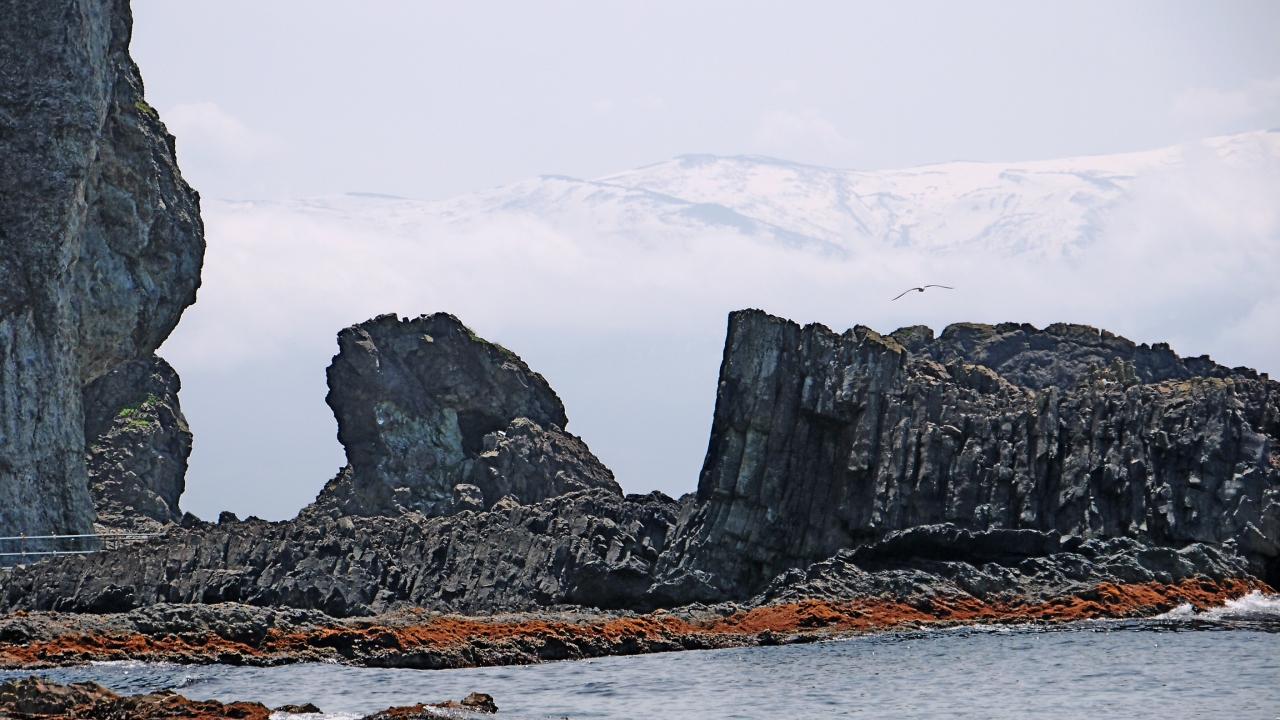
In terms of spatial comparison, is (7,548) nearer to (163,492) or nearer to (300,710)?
(163,492)

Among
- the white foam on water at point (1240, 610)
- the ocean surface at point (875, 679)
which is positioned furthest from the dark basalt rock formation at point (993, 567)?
the ocean surface at point (875, 679)

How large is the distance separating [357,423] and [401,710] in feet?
250

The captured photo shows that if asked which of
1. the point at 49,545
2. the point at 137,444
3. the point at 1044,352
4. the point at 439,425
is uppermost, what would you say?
the point at 1044,352

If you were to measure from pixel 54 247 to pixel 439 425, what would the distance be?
32.6m

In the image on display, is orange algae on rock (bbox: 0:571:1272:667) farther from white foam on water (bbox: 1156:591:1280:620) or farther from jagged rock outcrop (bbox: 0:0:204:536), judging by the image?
jagged rock outcrop (bbox: 0:0:204:536)

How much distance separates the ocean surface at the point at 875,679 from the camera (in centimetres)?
3625

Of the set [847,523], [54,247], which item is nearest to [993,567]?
[847,523]

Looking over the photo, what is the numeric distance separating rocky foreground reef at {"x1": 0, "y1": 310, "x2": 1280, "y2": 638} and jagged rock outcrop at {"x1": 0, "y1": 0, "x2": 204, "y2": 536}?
8.53 metres

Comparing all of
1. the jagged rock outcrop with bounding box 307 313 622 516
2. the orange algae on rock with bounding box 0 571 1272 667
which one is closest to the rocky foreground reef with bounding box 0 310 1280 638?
the orange algae on rock with bounding box 0 571 1272 667

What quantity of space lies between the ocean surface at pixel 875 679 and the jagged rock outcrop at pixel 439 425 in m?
54.3

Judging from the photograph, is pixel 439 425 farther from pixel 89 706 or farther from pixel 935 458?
pixel 89 706

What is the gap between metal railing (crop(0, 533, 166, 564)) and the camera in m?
78.0

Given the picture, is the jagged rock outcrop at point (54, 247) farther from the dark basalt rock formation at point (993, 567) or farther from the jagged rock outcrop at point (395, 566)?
the dark basalt rock formation at point (993, 567)

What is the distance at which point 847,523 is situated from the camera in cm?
6519
